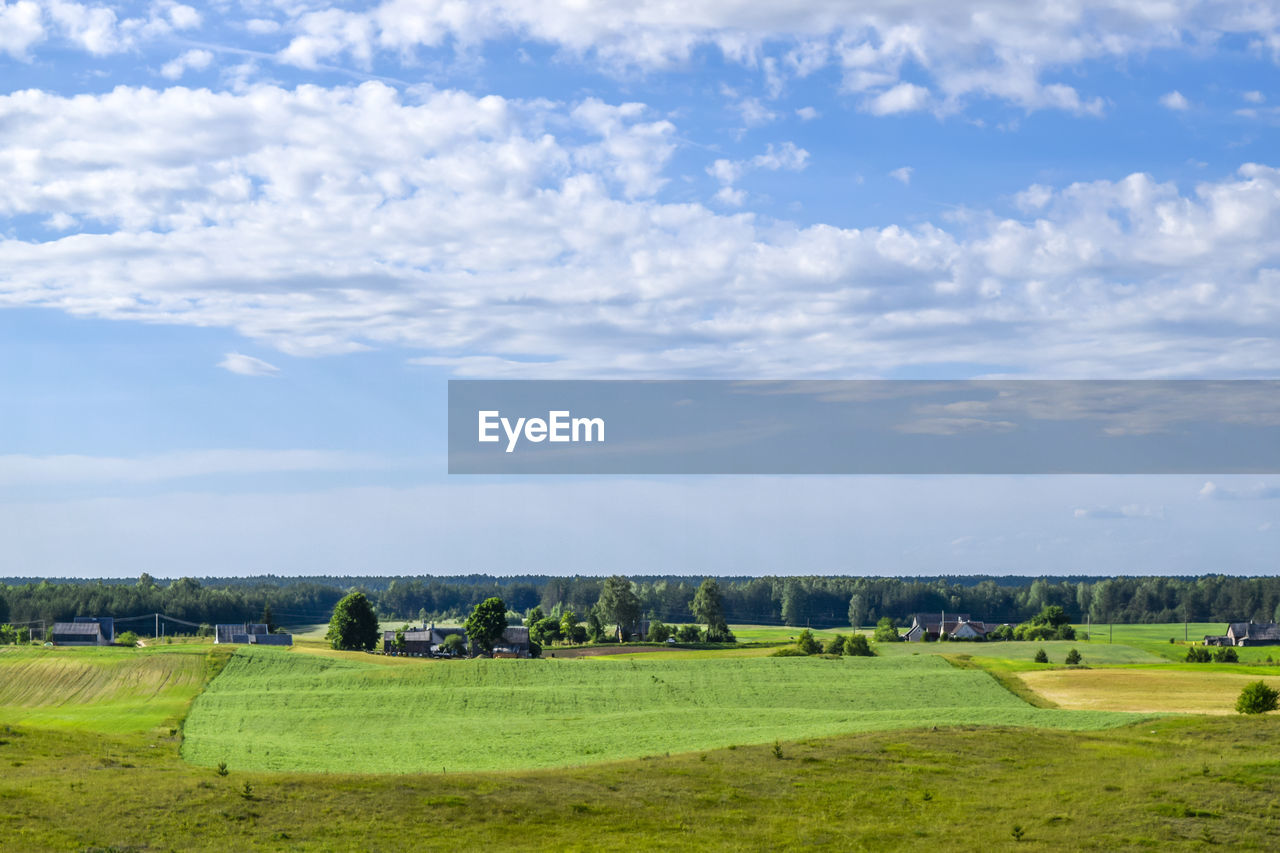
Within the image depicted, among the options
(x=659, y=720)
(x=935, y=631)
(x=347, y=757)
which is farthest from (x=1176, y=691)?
(x=935, y=631)

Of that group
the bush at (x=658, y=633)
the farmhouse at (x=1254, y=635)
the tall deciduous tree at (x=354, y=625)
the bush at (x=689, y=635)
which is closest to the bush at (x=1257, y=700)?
the bush at (x=658, y=633)

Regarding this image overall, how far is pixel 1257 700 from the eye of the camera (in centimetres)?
7419

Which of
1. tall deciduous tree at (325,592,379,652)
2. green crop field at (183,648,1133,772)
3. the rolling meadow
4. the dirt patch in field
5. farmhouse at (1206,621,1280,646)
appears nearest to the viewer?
the rolling meadow

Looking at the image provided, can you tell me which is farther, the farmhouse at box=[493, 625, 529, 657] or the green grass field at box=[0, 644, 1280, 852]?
the farmhouse at box=[493, 625, 529, 657]

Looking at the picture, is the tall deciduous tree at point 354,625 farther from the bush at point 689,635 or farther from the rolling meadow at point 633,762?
the bush at point 689,635

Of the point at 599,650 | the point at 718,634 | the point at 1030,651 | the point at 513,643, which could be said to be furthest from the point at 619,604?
the point at 1030,651

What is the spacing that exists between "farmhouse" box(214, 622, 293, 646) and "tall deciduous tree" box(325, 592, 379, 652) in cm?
3065

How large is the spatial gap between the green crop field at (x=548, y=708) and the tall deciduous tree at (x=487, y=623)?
29.8 metres

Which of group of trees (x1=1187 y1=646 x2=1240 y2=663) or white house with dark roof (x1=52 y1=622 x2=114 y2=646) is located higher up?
group of trees (x1=1187 y1=646 x2=1240 y2=663)

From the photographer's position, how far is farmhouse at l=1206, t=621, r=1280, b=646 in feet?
598

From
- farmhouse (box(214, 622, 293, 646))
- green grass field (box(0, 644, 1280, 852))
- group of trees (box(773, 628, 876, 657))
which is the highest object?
green grass field (box(0, 644, 1280, 852))

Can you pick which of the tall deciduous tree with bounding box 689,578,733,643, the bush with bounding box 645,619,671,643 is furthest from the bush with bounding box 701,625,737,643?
the bush with bounding box 645,619,671,643

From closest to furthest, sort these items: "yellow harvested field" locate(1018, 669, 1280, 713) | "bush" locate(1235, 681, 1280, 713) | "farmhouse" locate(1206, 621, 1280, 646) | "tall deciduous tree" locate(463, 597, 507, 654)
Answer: "bush" locate(1235, 681, 1280, 713)
"yellow harvested field" locate(1018, 669, 1280, 713)
"tall deciduous tree" locate(463, 597, 507, 654)
"farmhouse" locate(1206, 621, 1280, 646)

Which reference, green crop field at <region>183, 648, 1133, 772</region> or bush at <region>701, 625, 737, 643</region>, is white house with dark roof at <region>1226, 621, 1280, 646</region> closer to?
bush at <region>701, 625, 737, 643</region>
